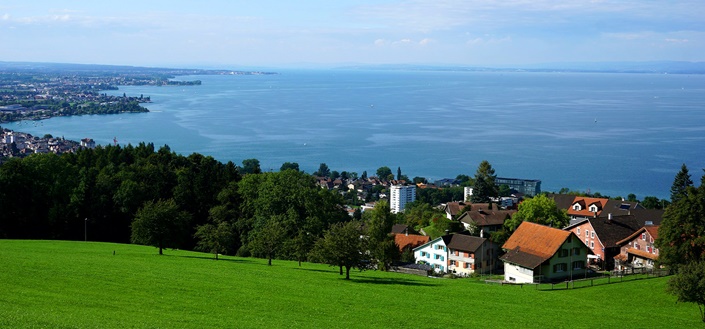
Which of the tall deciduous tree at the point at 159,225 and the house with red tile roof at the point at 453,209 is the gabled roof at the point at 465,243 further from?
the tall deciduous tree at the point at 159,225

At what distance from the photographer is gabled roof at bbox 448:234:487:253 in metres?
34.8

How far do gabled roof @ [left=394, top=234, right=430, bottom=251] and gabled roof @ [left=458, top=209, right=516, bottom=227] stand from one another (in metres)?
4.61

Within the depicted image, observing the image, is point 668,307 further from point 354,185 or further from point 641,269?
point 354,185

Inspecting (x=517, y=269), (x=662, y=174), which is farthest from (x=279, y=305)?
(x=662, y=174)

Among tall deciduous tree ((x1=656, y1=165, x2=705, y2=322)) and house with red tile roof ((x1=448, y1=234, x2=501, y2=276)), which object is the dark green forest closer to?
house with red tile roof ((x1=448, y1=234, x2=501, y2=276))

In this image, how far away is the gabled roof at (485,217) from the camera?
42.9m

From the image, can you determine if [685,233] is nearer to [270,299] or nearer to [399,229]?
[270,299]

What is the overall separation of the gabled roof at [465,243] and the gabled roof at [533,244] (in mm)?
2127

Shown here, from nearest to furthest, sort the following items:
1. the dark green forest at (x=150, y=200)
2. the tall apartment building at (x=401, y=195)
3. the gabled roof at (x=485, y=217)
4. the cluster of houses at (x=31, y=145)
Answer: the dark green forest at (x=150, y=200) → the gabled roof at (x=485, y=217) → the tall apartment building at (x=401, y=195) → the cluster of houses at (x=31, y=145)

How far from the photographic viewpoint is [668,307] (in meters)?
20.5

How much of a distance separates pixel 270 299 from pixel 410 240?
22.1 metres

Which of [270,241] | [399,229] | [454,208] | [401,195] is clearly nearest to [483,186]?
[454,208]

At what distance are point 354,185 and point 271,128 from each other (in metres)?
52.6

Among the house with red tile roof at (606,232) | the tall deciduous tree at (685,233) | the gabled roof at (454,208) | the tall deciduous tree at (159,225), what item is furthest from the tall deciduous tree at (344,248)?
the gabled roof at (454,208)
